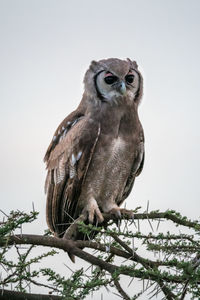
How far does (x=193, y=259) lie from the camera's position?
386 cm

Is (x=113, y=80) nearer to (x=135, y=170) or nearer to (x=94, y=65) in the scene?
(x=94, y=65)

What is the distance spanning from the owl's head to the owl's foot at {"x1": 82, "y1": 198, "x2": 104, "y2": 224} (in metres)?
1.28

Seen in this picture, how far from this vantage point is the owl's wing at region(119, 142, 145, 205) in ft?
19.8

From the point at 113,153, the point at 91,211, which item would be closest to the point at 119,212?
the point at 91,211

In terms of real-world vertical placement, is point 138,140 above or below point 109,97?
below

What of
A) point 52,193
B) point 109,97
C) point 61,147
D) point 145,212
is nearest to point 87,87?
point 109,97

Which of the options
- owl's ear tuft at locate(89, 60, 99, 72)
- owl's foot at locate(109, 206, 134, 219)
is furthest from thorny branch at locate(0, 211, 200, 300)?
owl's ear tuft at locate(89, 60, 99, 72)

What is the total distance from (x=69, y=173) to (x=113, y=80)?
50.1 inches

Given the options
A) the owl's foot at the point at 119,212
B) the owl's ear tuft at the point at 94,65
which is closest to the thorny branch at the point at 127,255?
the owl's foot at the point at 119,212

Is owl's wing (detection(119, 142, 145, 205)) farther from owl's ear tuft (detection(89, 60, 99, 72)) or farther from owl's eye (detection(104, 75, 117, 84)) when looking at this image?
owl's ear tuft (detection(89, 60, 99, 72))

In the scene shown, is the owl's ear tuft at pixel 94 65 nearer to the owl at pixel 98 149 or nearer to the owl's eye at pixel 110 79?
the owl at pixel 98 149

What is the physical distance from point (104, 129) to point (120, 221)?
3.64 ft

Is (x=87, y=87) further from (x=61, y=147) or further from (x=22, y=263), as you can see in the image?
(x=22, y=263)

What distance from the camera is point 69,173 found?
557 cm
